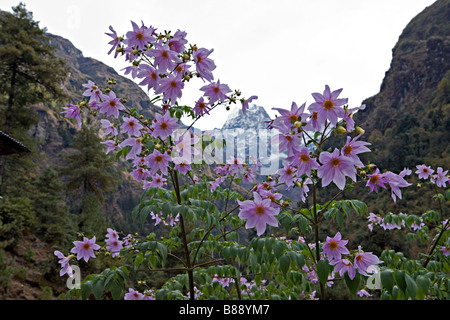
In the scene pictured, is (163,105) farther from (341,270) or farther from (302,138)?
(341,270)

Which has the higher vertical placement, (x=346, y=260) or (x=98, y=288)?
(x=346, y=260)

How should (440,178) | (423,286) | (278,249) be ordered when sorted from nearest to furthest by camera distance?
(423,286) → (278,249) → (440,178)

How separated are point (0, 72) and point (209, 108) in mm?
20603

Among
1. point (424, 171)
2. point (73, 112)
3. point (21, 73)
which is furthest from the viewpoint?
point (21, 73)

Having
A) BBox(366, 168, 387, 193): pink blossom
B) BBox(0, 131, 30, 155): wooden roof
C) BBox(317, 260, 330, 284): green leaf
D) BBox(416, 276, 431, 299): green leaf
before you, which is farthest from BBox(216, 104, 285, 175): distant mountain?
BBox(0, 131, 30, 155): wooden roof

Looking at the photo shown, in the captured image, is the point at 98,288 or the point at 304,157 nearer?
the point at 304,157

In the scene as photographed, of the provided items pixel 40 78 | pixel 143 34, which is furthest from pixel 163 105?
pixel 40 78

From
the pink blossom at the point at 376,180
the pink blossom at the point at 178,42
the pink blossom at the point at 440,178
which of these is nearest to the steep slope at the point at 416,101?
the pink blossom at the point at 440,178

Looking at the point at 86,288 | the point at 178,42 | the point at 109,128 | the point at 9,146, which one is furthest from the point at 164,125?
the point at 9,146

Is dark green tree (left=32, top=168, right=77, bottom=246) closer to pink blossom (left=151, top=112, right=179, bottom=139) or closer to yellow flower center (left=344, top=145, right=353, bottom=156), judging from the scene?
pink blossom (left=151, top=112, right=179, bottom=139)

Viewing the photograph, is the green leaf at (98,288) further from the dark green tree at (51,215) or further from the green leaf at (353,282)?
the dark green tree at (51,215)

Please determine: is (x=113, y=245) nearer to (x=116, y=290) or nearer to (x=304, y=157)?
(x=116, y=290)

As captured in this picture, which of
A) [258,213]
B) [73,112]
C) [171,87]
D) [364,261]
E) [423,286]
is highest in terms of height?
[171,87]
